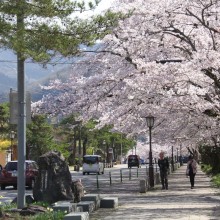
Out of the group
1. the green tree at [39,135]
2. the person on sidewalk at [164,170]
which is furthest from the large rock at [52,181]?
the green tree at [39,135]

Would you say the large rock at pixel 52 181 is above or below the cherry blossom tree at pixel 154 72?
below

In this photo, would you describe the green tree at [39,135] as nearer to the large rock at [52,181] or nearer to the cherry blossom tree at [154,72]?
the cherry blossom tree at [154,72]

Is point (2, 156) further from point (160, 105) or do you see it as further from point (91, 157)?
point (160, 105)

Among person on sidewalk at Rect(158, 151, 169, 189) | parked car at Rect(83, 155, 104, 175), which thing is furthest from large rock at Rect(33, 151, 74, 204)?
parked car at Rect(83, 155, 104, 175)

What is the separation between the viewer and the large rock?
1809 centimetres

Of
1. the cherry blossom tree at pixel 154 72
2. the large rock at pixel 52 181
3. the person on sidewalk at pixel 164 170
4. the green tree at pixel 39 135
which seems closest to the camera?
the large rock at pixel 52 181

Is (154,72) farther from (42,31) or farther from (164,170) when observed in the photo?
(42,31)

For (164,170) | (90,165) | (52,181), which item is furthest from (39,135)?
(52,181)

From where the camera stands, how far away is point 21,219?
13.6 m

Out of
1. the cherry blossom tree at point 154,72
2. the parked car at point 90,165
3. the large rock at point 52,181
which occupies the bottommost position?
the large rock at point 52,181

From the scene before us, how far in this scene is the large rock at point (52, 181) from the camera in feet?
59.4

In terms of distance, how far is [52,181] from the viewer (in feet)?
60.1

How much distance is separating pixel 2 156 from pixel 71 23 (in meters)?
85.9

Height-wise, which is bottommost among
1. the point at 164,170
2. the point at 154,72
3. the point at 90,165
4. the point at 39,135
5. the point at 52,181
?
the point at 52,181
